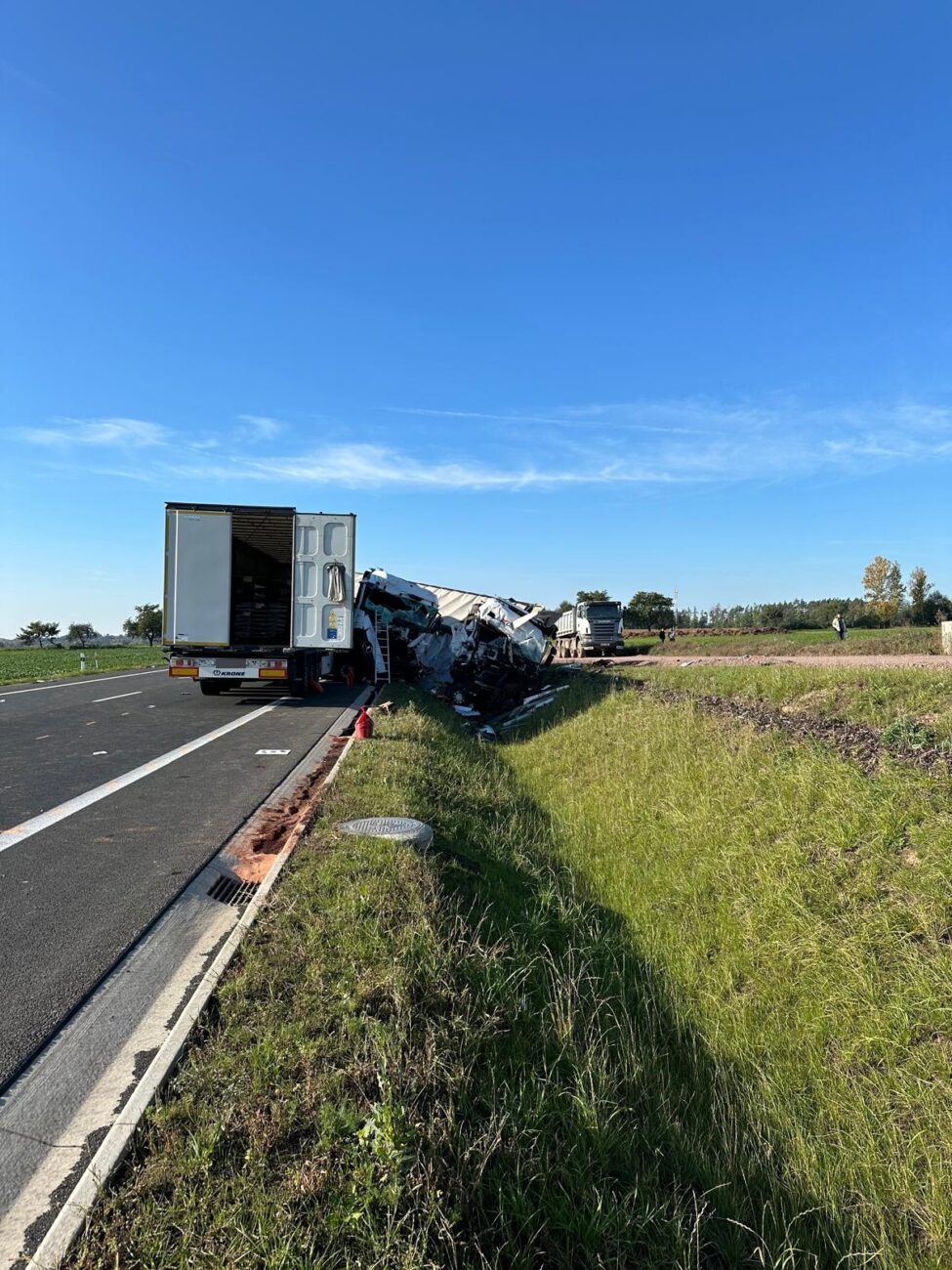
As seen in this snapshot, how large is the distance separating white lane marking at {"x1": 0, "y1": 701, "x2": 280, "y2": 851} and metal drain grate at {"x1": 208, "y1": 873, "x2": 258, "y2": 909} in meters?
1.71

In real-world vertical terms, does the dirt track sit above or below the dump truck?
below

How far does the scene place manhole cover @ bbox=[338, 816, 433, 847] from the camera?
17.6 feet

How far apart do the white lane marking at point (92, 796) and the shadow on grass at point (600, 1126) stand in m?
3.32

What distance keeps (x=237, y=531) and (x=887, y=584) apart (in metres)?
87.6

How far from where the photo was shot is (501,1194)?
91.7 inches

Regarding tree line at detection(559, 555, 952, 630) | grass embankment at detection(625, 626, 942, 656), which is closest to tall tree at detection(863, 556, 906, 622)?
tree line at detection(559, 555, 952, 630)

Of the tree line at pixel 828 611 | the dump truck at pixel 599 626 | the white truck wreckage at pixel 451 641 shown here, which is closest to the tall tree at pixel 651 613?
the tree line at pixel 828 611

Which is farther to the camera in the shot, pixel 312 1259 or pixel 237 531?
pixel 237 531

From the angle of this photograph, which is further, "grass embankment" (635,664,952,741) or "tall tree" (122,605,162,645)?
"tall tree" (122,605,162,645)

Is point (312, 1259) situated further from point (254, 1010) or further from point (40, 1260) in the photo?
point (254, 1010)

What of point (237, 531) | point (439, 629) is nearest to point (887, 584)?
point (439, 629)

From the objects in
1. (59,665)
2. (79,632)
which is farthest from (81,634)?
(59,665)

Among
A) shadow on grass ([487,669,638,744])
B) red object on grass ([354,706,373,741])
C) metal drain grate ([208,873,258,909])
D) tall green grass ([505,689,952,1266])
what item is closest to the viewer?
tall green grass ([505,689,952,1266])

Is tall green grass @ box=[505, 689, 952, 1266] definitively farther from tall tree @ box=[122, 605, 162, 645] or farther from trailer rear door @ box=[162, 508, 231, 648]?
tall tree @ box=[122, 605, 162, 645]
